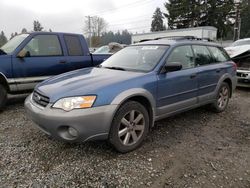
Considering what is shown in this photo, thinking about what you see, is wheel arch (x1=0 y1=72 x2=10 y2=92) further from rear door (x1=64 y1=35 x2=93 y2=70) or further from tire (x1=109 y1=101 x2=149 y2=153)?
tire (x1=109 y1=101 x2=149 y2=153)

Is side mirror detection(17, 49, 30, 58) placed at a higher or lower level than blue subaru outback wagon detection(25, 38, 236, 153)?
higher

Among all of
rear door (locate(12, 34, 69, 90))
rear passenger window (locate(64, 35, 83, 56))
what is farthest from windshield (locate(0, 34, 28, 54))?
rear passenger window (locate(64, 35, 83, 56))

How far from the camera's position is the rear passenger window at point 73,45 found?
6121 mm

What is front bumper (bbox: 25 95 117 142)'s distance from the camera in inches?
115

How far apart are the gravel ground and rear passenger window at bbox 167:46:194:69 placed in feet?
3.88

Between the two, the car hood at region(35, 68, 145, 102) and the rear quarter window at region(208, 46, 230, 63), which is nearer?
the car hood at region(35, 68, 145, 102)

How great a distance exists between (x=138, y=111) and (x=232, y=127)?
2.23 m

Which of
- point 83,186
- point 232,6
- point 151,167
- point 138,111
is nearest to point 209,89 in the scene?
point 138,111

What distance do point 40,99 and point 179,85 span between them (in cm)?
224

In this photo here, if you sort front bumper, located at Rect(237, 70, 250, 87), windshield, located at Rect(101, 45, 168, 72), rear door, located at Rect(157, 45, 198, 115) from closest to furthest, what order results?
rear door, located at Rect(157, 45, 198, 115), windshield, located at Rect(101, 45, 168, 72), front bumper, located at Rect(237, 70, 250, 87)

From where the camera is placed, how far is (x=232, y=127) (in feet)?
15.0

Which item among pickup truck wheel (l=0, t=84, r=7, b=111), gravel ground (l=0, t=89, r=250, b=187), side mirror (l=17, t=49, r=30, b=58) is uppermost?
side mirror (l=17, t=49, r=30, b=58)

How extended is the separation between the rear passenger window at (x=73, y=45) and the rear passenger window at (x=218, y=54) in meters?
3.27

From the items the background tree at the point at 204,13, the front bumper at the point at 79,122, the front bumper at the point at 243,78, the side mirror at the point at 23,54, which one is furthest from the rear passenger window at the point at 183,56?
the background tree at the point at 204,13
